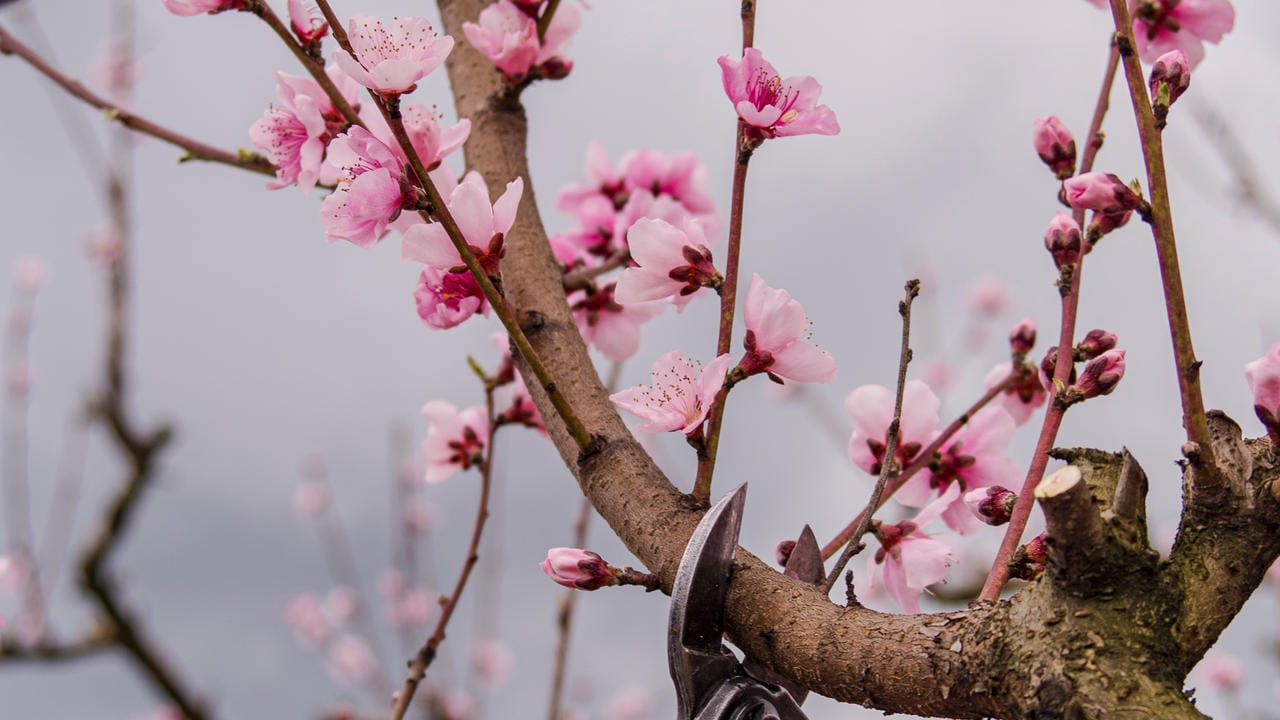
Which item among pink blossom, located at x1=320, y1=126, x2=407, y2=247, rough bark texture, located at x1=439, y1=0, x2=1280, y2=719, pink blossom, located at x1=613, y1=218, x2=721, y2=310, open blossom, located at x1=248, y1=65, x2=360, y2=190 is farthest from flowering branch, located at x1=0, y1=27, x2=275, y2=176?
rough bark texture, located at x1=439, y1=0, x2=1280, y2=719

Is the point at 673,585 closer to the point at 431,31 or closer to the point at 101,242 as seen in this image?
the point at 431,31

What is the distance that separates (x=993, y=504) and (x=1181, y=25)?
30.1 inches

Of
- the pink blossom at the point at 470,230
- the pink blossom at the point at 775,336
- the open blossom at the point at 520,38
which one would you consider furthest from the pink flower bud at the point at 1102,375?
the open blossom at the point at 520,38

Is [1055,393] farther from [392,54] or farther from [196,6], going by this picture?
[196,6]

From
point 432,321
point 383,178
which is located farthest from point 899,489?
point 383,178

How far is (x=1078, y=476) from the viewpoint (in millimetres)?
616

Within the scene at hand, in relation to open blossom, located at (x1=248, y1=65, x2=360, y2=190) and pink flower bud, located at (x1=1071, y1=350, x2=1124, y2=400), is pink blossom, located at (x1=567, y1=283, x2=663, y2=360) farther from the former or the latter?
pink flower bud, located at (x1=1071, y1=350, x2=1124, y2=400)

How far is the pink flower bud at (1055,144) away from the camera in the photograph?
105cm

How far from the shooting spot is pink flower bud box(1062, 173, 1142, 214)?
83 centimetres

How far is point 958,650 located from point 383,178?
0.65 metres

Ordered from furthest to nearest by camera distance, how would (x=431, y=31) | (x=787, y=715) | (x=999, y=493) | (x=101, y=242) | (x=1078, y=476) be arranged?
1. (x=101, y=242)
2. (x=431, y=31)
3. (x=999, y=493)
4. (x=787, y=715)
5. (x=1078, y=476)

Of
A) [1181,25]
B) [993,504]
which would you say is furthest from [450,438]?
[1181,25]

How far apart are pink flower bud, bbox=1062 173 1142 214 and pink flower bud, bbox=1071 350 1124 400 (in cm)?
14

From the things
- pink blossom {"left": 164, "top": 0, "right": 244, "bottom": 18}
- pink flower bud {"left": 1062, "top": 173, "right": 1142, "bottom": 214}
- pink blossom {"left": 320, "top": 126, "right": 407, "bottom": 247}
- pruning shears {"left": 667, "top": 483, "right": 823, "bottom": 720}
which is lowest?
pruning shears {"left": 667, "top": 483, "right": 823, "bottom": 720}
